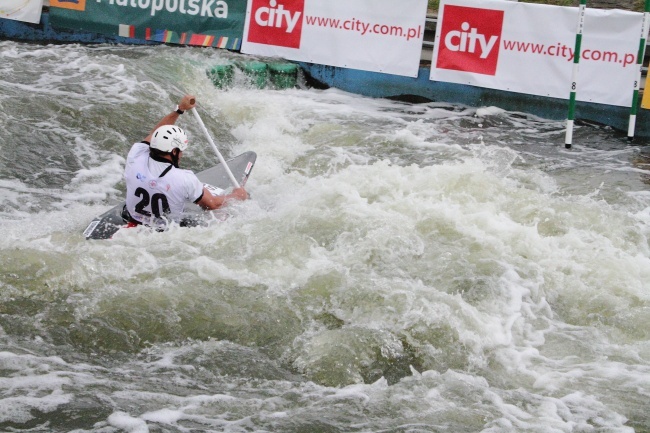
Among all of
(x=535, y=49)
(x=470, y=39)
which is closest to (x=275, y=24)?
(x=470, y=39)

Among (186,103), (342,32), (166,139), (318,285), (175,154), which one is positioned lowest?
(318,285)

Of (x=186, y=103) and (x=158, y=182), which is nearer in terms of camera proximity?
(x=158, y=182)

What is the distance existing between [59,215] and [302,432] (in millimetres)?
3664

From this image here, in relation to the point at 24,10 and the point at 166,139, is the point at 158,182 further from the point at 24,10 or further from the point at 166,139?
the point at 24,10

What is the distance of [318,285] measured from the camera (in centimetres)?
619

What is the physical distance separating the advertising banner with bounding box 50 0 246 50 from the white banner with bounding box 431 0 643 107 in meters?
2.84

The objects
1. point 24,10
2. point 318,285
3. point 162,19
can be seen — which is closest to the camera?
point 318,285

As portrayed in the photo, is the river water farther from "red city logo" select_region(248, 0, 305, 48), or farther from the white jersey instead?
"red city logo" select_region(248, 0, 305, 48)

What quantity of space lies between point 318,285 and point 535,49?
248 inches

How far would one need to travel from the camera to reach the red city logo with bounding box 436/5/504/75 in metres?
11.4

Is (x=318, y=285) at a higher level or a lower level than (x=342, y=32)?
lower

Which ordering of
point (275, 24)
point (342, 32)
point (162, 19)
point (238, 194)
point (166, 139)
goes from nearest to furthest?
point (166, 139) < point (238, 194) < point (342, 32) < point (275, 24) < point (162, 19)

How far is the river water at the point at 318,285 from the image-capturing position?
4879mm

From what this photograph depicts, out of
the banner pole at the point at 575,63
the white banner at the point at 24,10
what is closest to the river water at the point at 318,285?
the banner pole at the point at 575,63
